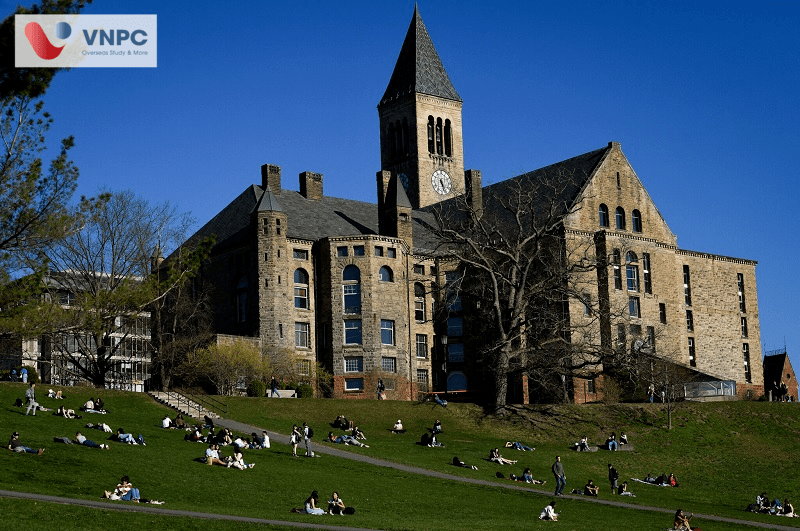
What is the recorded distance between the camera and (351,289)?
250ft

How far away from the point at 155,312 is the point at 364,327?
13611mm

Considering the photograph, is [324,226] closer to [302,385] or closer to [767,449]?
[302,385]

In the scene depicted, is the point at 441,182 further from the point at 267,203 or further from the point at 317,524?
the point at 317,524

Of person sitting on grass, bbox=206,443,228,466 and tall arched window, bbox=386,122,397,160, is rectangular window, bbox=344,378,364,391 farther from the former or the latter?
tall arched window, bbox=386,122,397,160

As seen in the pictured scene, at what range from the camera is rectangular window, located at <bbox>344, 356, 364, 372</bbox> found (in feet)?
246

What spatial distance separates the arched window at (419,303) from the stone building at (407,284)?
0.15m

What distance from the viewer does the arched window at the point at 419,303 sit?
80.9 m

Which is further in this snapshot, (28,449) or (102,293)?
(28,449)

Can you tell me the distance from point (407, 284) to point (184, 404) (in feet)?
76.2

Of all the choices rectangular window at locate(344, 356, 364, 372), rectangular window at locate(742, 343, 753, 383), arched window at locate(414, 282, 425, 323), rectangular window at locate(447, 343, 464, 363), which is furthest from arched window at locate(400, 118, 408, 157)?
rectangular window at locate(742, 343, 753, 383)

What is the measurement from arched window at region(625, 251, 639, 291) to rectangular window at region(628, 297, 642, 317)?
30.1 inches

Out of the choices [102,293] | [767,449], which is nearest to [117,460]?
[102,293]

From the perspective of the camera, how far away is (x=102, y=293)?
34.9 meters

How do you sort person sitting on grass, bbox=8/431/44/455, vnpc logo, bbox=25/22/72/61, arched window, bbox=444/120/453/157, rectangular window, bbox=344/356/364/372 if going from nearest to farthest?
vnpc logo, bbox=25/22/72/61 < person sitting on grass, bbox=8/431/44/455 < rectangular window, bbox=344/356/364/372 < arched window, bbox=444/120/453/157
